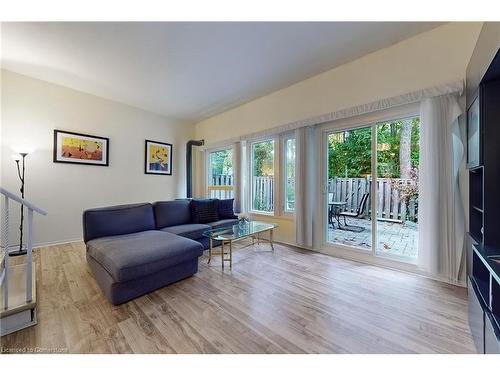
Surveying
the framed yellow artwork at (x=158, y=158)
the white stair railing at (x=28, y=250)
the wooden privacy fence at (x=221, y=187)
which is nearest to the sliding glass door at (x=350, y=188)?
the wooden privacy fence at (x=221, y=187)

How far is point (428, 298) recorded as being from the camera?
1.84 metres

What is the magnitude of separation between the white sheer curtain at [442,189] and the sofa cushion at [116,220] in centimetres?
333

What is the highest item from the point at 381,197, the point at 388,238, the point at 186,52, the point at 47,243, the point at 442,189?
the point at 186,52

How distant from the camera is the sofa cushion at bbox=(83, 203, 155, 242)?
2.37 metres

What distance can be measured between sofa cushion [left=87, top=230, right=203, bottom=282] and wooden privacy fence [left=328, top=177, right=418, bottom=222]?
215cm

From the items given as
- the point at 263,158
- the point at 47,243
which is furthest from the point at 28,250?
the point at 263,158

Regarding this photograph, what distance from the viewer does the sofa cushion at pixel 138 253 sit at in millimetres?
1761

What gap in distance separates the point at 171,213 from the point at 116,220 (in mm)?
819

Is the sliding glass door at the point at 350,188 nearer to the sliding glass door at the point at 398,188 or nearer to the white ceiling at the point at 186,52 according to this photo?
the sliding glass door at the point at 398,188

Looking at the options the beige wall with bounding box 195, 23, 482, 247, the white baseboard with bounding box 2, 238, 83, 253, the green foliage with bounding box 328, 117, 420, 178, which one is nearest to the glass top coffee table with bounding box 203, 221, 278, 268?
the beige wall with bounding box 195, 23, 482, 247

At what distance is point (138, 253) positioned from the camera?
1888mm

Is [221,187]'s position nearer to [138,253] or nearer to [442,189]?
[138,253]

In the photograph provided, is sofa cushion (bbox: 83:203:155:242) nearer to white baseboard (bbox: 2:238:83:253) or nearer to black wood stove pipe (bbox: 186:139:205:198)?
white baseboard (bbox: 2:238:83:253)
